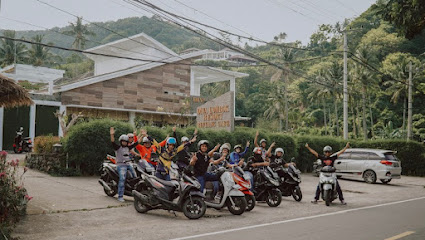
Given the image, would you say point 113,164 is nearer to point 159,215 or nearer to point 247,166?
point 159,215

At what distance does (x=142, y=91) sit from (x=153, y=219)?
18.8 m

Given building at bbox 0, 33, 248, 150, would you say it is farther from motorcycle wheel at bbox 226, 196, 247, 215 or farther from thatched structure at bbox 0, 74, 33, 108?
motorcycle wheel at bbox 226, 196, 247, 215

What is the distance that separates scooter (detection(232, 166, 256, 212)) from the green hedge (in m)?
7.03

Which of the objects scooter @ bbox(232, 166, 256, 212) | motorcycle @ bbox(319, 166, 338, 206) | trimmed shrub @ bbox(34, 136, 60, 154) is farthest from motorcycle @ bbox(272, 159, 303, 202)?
trimmed shrub @ bbox(34, 136, 60, 154)

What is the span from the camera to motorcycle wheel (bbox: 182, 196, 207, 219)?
9.30 m

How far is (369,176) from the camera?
2094cm

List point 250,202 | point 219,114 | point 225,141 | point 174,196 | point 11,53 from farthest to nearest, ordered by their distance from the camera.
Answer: point 11,53, point 219,114, point 225,141, point 250,202, point 174,196

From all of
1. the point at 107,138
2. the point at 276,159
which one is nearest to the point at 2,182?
the point at 276,159

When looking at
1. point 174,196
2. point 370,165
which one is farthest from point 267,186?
point 370,165

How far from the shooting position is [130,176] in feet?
37.5

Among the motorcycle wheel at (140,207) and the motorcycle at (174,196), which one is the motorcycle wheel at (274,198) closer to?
the motorcycle at (174,196)

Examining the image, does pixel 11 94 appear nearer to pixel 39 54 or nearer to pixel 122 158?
pixel 122 158

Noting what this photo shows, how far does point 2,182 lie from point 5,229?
1.02m

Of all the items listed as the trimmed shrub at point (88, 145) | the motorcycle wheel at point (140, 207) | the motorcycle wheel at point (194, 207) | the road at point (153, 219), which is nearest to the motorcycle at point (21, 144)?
the trimmed shrub at point (88, 145)
